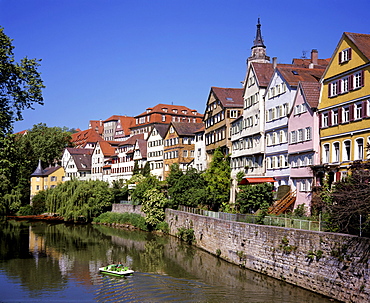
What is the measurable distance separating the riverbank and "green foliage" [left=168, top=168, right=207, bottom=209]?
38.3 ft

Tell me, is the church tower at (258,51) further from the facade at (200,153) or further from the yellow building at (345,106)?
the yellow building at (345,106)

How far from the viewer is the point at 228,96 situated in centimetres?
5969

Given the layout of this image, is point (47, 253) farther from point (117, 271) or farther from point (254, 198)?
point (254, 198)

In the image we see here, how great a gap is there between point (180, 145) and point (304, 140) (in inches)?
1535

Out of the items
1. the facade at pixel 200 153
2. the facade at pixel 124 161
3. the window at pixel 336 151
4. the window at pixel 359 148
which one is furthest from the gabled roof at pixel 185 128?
the window at pixel 359 148

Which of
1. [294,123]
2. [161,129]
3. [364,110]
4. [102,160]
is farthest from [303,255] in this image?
[102,160]

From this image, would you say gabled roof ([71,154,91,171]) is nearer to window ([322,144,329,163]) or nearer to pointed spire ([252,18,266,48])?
pointed spire ([252,18,266,48])

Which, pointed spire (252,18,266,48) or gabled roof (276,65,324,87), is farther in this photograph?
pointed spire (252,18,266,48)

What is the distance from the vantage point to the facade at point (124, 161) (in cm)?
9338

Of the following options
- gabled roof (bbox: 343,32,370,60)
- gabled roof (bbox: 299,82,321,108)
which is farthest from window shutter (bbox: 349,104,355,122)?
gabled roof (bbox: 299,82,321,108)

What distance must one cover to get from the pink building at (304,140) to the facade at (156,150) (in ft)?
140

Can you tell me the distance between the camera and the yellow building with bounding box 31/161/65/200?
94000mm

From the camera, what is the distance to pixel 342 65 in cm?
3412

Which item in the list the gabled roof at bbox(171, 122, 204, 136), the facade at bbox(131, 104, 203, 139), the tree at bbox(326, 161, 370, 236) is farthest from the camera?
the facade at bbox(131, 104, 203, 139)
